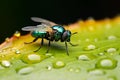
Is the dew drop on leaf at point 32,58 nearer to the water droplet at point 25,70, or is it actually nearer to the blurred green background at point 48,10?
the water droplet at point 25,70

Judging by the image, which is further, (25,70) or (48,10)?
(48,10)

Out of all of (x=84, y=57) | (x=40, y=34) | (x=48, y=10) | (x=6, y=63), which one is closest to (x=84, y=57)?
(x=84, y=57)

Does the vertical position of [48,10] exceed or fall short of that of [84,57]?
it exceeds it

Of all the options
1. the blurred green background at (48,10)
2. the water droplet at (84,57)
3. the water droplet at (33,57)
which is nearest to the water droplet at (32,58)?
the water droplet at (33,57)

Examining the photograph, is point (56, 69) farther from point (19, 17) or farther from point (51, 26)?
point (19, 17)

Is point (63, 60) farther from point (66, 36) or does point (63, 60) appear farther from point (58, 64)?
point (66, 36)

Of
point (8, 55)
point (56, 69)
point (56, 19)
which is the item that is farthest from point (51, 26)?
point (56, 19)

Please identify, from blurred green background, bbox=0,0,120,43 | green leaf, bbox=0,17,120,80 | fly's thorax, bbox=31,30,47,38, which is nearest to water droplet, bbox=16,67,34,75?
green leaf, bbox=0,17,120,80

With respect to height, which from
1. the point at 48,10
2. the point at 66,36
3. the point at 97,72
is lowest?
the point at 97,72
